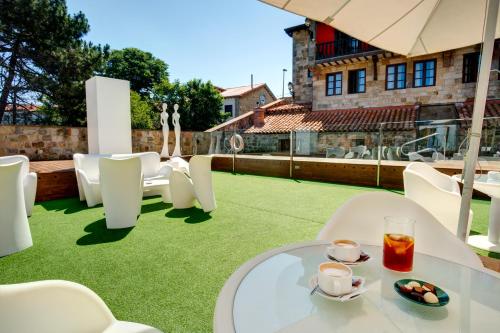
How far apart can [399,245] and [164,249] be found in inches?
93.7

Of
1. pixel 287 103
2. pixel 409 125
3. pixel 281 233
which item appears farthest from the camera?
pixel 287 103

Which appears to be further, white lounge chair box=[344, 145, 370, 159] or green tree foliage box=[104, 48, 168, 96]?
green tree foliage box=[104, 48, 168, 96]

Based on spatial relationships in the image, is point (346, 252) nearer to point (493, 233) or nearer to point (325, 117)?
point (493, 233)

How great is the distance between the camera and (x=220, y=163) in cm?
929

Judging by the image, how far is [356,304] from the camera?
77cm

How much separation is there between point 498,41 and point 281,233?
12237 millimetres

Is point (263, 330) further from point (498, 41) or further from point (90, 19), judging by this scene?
point (90, 19)

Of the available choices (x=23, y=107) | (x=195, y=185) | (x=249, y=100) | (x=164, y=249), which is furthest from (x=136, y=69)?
(x=164, y=249)

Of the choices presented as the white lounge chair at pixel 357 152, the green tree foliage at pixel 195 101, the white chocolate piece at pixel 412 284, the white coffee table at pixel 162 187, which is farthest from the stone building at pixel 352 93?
the white chocolate piece at pixel 412 284

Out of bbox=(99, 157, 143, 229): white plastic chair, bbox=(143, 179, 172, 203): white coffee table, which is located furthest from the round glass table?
bbox=(143, 179, 172, 203): white coffee table

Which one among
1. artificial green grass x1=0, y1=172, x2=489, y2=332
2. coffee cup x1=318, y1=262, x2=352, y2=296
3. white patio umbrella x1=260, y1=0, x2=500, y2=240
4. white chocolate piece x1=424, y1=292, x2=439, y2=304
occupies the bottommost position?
artificial green grass x1=0, y1=172, x2=489, y2=332

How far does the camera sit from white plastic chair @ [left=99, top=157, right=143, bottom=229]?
11.1ft

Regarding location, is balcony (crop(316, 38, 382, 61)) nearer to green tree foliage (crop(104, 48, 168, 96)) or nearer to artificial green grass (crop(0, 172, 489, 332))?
artificial green grass (crop(0, 172, 489, 332))

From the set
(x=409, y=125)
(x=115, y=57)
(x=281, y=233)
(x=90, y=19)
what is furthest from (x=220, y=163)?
(x=115, y=57)
